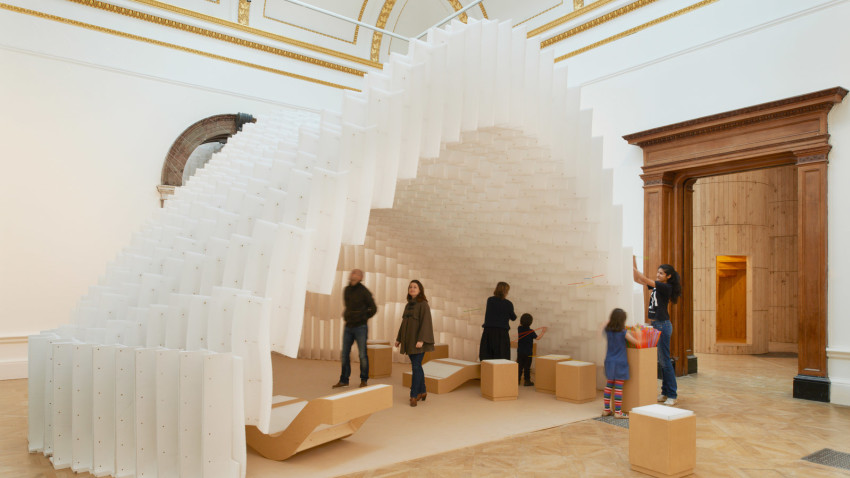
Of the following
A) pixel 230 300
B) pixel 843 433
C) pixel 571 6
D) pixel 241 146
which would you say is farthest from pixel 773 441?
pixel 571 6

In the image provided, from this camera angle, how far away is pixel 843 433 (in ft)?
18.0

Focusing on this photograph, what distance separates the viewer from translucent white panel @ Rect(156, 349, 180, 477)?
13.0 feet

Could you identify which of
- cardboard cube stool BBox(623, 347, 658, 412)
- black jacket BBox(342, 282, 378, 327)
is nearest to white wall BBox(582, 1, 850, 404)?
cardboard cube stool BBox(623, 347, 658, 412)

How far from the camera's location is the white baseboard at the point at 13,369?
825 centimetres

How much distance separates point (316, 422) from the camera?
165 inches

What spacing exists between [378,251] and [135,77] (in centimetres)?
524

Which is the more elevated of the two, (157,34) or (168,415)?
(157,34)

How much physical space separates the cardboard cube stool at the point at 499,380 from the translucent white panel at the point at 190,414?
3.71m

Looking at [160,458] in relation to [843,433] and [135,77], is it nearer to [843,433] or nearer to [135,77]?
[843,433]

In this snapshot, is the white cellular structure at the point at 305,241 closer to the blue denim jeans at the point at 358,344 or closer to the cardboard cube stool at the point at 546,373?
the cardboard cube stool at the point at 546,373

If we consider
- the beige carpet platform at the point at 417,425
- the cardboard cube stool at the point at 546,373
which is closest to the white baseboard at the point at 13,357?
the beige carpet platform at the point at 417,425

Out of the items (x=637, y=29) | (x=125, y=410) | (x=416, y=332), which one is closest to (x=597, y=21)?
(x=637, y=29)

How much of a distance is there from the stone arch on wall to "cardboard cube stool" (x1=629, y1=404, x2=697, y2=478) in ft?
Result: 28.3

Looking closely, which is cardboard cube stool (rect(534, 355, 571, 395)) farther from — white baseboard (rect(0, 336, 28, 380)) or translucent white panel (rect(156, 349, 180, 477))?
white baseboard (rect(0, 336, 28, 380))
